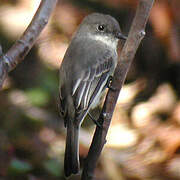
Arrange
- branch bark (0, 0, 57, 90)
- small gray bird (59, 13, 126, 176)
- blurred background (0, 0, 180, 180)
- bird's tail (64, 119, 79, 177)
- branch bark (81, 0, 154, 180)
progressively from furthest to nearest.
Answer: blurred background (0, 0, 180, 180)
small gray bird (59, 13, 126, 176)
bird's tail (64, 119, 79, 177)
branch bark (0, 0, 57, 90)
branch bark (81, 0, 154, 180)

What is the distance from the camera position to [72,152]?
302cm

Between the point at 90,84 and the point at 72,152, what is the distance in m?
0.52

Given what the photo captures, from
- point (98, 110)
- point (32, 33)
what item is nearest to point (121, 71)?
point (32, 33)

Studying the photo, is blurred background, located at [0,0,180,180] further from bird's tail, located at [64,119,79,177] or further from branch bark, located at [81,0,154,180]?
branch bark, located at [81,0,154,180]

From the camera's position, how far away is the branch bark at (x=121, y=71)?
2523 mm

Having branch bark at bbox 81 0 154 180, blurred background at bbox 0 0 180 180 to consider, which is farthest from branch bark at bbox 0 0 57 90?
blurred background at bbox 0 0 180 180

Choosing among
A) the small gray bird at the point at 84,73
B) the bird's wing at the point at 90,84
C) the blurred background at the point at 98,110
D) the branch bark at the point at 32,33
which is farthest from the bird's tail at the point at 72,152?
the blurred background at the point at 98,110

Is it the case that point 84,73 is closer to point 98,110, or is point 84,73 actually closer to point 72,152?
point 72,152

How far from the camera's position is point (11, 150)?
15.0 ft

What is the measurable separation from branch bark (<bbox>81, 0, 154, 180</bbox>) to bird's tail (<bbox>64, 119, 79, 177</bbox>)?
0.59 feet

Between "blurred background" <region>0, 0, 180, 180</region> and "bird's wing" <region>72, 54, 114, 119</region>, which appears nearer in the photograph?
"bird's wing" <region>72, 54, 114, 119</region>

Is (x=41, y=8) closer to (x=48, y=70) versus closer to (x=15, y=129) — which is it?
(x=15, y=129)

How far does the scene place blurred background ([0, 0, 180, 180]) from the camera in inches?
179

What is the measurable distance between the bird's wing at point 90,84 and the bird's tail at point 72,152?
0.11 m
